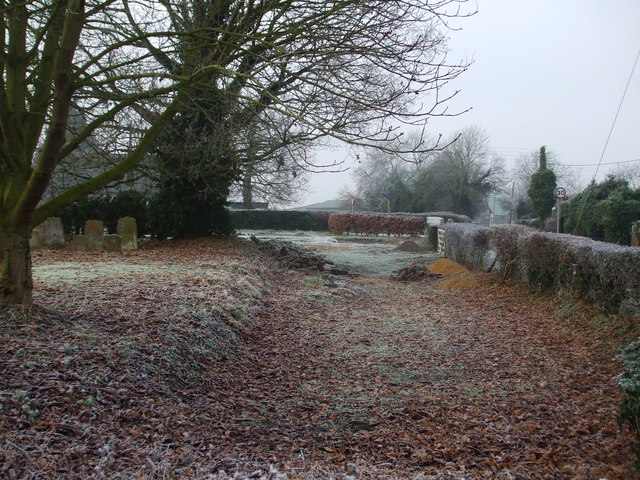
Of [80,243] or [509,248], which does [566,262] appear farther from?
[80,243]

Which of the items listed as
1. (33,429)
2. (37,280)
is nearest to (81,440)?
(33,429)

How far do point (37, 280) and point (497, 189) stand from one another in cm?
4476

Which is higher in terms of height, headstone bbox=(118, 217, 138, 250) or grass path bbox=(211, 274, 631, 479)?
headstone bbox=(118, 217, 138, 250)

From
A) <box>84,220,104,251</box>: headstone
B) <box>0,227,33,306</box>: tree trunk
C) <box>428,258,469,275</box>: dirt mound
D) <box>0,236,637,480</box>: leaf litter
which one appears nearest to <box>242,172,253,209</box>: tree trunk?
<box>84,220,104,251</box>: headstone

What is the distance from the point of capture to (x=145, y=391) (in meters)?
4.41

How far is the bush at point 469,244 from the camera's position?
14547 millimetres

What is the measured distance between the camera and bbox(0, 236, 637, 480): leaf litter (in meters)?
3.35

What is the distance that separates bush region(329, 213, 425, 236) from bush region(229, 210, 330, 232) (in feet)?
8.73

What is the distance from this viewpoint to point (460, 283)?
12969 mm

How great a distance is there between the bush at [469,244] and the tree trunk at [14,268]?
11.2 m

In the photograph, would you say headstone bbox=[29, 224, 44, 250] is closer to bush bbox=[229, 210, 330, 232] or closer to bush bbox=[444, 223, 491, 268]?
bush bbox=[444, 223, 491, 268]

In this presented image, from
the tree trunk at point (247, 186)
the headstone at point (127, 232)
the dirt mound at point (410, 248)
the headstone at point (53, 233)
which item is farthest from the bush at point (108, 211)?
the dirt mound at point (410, 248)

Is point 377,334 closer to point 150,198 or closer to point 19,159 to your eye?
point 19,159

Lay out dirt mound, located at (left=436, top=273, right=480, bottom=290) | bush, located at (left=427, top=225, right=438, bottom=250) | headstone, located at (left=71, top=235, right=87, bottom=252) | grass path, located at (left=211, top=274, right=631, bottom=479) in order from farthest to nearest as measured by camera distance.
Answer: bush, located at (left=427, top=225, right=438, bottom=250) → headstone, located at (left=71, top=235, right=87, bottom=252) → dirt mound, located at (left=436, top=273, right=480, bottom=290) → grass path, located at (left=211, top=274, right=631, bottom=479)
